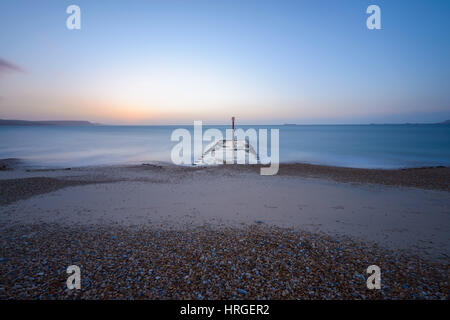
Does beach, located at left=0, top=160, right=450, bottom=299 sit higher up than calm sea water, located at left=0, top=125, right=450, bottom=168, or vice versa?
calm sea water, located at left=0, top=125, right=450, bottom=168

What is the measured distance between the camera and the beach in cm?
347

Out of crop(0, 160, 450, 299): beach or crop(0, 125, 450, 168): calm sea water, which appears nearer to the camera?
crop(0, 160, 450, 299): beach

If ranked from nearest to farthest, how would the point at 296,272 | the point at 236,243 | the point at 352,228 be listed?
the point at 296,272, the point at 236,243, the point at 352,228

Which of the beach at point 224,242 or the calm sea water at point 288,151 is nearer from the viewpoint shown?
the beach at point 224,242

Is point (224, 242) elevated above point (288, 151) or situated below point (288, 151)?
below

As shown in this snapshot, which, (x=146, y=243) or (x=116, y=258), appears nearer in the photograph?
(x=116, y=258)

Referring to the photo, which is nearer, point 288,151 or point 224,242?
point 224,242

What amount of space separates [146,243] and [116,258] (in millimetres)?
745

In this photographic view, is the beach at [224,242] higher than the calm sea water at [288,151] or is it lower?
lower

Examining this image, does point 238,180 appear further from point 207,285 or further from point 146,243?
point 207,285

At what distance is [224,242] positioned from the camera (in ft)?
16.1

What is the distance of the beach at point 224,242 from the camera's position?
3.47m

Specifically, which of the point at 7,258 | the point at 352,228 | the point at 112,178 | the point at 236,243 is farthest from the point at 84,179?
the point at 352,228
